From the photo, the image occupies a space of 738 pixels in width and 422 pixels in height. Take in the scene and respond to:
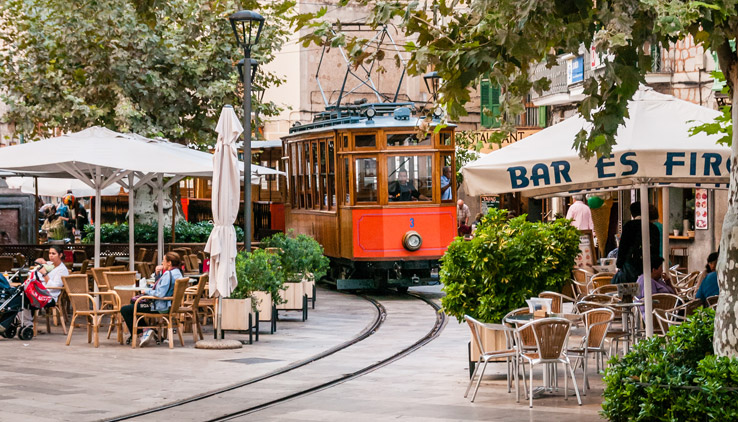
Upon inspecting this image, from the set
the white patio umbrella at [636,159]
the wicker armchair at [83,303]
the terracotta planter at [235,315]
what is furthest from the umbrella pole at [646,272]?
the wicker armchair at [83,303]

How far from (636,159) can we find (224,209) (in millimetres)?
6542

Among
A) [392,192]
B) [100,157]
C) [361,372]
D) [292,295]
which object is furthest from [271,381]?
[392,192]

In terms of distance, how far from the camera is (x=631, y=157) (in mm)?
10398

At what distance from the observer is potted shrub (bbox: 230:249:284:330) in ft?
51.8

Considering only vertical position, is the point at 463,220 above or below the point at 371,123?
below

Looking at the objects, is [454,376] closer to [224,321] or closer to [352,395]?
[352,395]

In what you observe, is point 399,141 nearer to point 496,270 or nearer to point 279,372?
point 279,372

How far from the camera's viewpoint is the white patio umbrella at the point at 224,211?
Result: 49.8 feet

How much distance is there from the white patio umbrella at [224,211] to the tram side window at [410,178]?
22.9ft

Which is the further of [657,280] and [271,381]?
[657,280]

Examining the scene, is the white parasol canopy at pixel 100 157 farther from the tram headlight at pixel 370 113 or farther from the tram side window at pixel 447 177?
the tram side window at pixel 447 177

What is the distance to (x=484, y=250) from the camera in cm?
1178

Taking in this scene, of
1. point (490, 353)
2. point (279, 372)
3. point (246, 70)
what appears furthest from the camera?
point (246, 70)

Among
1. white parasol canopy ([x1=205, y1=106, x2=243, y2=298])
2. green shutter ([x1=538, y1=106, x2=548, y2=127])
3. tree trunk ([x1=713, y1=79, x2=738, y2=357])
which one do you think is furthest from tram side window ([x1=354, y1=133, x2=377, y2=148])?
green shutter ([x1=538, y1=106, x2=548, y2=127])
